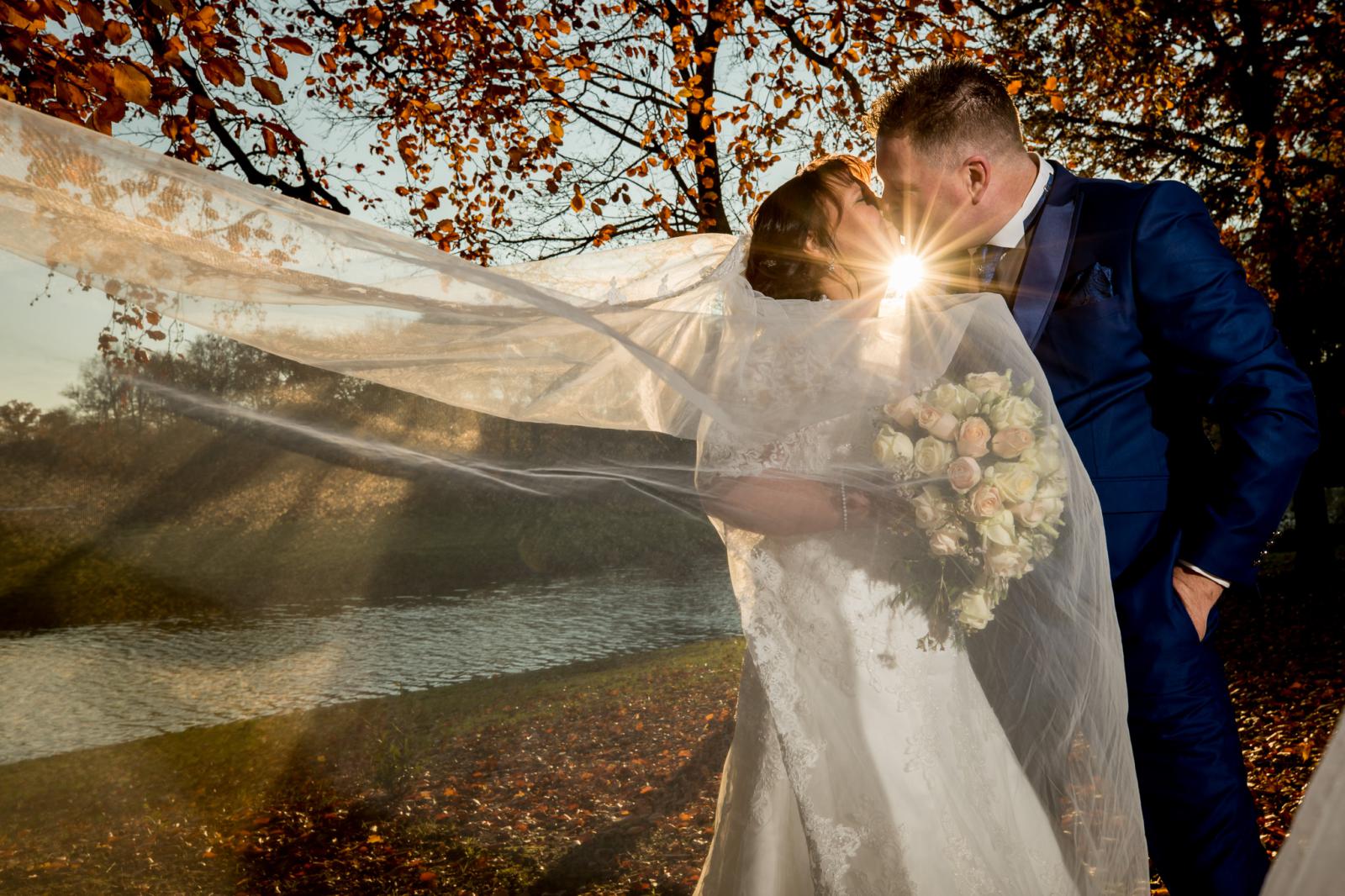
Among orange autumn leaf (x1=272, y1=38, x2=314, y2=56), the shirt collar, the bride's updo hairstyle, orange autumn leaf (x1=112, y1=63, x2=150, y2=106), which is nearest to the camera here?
the shirt collar

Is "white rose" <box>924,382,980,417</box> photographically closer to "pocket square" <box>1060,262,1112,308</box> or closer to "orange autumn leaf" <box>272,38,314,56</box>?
"pocket square" <box>1060,262,1112,308</box>

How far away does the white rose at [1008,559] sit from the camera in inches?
85.0

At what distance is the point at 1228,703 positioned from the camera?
7.80 ft

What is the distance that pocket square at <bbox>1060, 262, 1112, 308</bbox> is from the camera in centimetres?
234

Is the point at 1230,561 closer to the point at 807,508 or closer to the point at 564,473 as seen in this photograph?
the point at 807,508

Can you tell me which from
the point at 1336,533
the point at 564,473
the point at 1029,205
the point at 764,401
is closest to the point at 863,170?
the point at 1029,205

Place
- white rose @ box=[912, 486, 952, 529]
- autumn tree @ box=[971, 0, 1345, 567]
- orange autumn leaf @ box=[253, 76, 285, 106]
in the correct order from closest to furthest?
white rose @ box=[912, 486, 952, 529], orange autumn leaf @ box=[253, 76, 285, 106], autumn tree @ box=[971, 0, 1345, 567]

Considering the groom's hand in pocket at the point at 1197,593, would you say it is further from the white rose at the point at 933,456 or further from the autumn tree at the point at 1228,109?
the autumn tree at the point at 1228,109

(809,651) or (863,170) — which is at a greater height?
(863,170)

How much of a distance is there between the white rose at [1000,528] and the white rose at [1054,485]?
0.31ft

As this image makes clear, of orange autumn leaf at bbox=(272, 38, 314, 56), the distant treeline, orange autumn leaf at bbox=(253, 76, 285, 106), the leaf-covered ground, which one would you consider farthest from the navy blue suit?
orange autumn leaf at bbox=(272, 38, 314, 56)

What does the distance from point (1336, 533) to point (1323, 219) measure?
606cm

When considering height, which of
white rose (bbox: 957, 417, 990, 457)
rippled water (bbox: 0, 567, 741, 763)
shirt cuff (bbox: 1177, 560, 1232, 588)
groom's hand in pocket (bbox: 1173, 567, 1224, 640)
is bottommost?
rippled water (bbox: 0, 567, 741, 763)

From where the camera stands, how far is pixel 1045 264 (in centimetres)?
244
